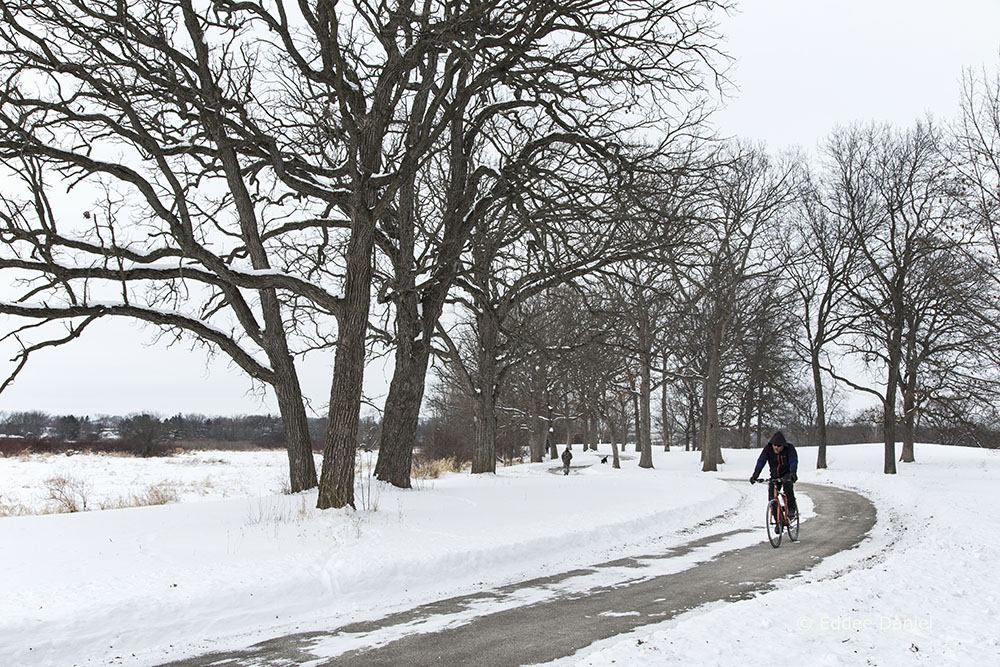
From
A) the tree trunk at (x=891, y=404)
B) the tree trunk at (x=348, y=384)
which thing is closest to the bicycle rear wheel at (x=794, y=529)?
the tree trunk at (x=348, y=384)

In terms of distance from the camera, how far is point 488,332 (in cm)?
2303

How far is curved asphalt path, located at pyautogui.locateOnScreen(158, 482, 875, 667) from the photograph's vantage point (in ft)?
17.7

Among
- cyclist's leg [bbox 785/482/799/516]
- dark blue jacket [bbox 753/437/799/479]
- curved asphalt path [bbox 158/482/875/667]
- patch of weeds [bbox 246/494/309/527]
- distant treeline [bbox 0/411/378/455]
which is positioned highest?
dark blue jacket [bbox 753/437/799/479]

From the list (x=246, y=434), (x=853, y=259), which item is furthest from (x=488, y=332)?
(x=246, y=434)

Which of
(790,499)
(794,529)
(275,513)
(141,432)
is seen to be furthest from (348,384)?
(141,432)

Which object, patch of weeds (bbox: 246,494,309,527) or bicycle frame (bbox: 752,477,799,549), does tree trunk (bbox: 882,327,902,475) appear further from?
patch of weeds (bbox: 246,494,309,527)

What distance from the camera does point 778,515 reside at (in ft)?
35.0

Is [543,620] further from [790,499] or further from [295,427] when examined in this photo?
[295,427]

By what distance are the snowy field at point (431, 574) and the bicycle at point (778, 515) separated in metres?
0.57

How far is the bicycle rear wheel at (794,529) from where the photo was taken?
430 inches

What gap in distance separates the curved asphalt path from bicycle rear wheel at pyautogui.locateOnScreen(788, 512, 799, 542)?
3.06ft

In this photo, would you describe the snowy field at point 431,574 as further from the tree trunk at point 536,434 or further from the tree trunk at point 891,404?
the tree trunk at point 536,434

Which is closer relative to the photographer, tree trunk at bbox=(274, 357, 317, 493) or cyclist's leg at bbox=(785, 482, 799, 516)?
cyclist's leg at bbox=(785, 482, 799, 516)

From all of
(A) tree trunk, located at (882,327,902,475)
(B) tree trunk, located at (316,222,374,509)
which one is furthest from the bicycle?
(A) tree trunk, located at (882,327,902,475)
